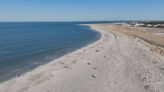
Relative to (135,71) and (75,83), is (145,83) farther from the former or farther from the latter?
(75,83)

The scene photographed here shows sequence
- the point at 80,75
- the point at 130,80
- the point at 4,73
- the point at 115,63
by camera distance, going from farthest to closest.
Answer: the point at 115,63 < the point at 4,73 < the point at 80,75 < the point at 130,80

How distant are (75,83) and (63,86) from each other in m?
0.91

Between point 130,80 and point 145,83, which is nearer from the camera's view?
point 145,83

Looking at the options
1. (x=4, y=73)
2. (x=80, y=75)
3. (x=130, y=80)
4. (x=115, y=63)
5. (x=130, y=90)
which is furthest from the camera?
(x=115, y=63)

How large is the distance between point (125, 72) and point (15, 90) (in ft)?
25.6

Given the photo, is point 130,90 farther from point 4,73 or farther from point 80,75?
point 4,73

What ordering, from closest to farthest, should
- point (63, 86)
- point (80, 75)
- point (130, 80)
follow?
point (63, 86), point (130, 80), point (80, 75)

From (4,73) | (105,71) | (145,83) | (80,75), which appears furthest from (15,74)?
(145,83)

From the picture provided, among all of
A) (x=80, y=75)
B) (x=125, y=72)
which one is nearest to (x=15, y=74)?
(x=80, y=75)

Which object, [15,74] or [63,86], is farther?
[15,74]

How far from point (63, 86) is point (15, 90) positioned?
2.67 metres

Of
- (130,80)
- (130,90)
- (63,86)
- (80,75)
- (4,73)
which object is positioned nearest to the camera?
(130,90)

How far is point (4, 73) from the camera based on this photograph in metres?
16.5

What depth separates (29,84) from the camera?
43.1 feet
